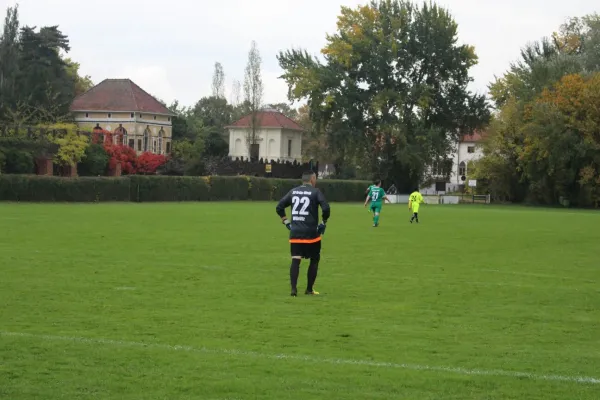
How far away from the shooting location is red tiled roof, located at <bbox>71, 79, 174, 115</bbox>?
9850cm

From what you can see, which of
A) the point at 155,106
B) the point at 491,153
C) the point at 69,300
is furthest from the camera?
the point at 155,106

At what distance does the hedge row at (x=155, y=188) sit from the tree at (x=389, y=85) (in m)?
5.67

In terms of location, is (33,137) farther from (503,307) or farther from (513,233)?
(503,307)

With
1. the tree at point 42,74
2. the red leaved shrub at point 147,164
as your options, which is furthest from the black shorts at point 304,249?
the tree at point 42,74

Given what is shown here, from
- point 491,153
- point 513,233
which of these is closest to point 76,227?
point 513,233

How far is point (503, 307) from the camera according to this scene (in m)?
13.6

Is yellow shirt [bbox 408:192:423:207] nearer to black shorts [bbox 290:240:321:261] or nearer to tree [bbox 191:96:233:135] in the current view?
black shorts [bbox 290:240:321:261]

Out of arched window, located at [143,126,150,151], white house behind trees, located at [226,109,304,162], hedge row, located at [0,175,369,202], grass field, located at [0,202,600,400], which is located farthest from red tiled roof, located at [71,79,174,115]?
grass field, located at [0,202,600,400]

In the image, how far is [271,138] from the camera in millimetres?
119562

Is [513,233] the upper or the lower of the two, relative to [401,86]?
lower

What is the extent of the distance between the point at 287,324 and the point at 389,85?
76.3 m

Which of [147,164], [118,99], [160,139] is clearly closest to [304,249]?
[147,164]

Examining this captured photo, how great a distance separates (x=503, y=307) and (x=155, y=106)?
297ft

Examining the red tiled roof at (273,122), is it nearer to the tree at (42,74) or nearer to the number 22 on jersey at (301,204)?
the tree at (42,74)
